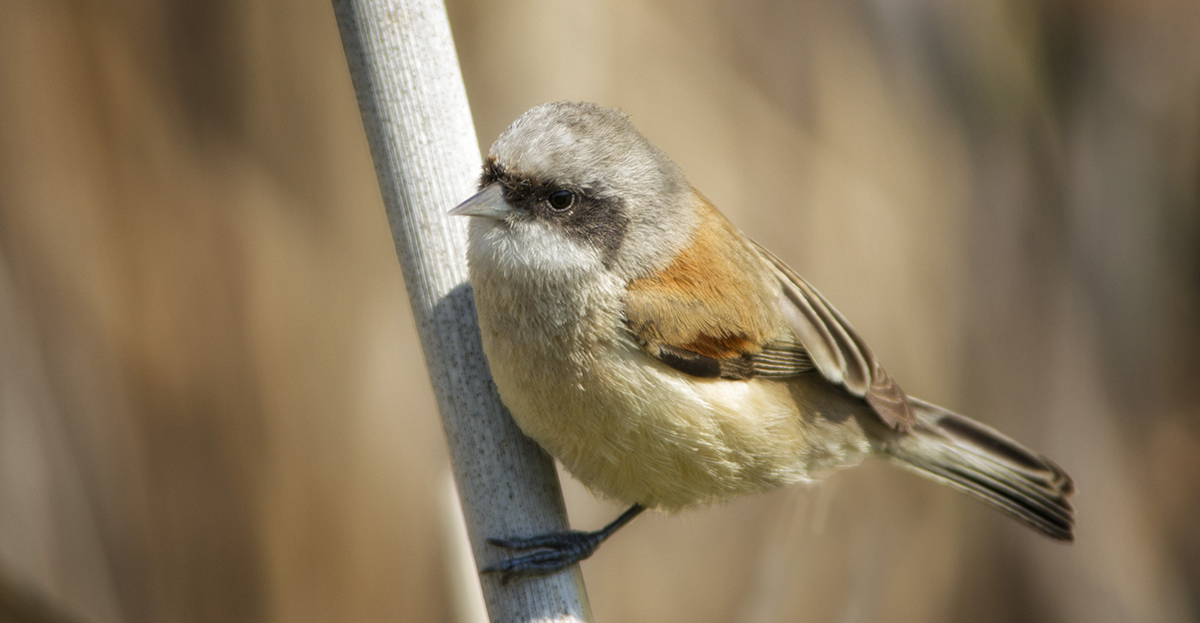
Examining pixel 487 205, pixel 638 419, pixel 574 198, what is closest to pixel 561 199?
pixel 574 198

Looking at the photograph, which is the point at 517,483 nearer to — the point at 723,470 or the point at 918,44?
the point at 723,470

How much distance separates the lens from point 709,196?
4070 millimetres

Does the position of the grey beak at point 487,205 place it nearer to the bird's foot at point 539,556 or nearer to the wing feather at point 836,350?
the bird's foot at point 539,556

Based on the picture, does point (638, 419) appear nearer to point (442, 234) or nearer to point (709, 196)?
point (442, 234)

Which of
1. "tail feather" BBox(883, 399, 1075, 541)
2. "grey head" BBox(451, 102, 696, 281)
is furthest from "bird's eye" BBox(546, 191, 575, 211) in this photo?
"tail feather" BBox(883, 399, 1075, 541)

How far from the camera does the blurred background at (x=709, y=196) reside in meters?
3.34

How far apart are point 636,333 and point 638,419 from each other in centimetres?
23

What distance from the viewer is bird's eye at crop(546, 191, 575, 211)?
223 cm

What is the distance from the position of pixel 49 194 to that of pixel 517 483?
2.42m

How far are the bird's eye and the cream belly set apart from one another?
0.30 m

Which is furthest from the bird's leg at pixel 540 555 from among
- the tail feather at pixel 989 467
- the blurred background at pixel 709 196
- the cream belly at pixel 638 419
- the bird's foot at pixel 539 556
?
the tail feather at pixel 989 467

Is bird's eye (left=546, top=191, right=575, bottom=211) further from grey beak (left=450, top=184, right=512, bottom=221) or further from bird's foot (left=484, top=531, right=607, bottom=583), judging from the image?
bird's foot (left=484, top=531, right=607, bottom=583)

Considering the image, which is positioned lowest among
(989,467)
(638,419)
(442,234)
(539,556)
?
(989,467)

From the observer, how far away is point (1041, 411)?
425 centimetres
